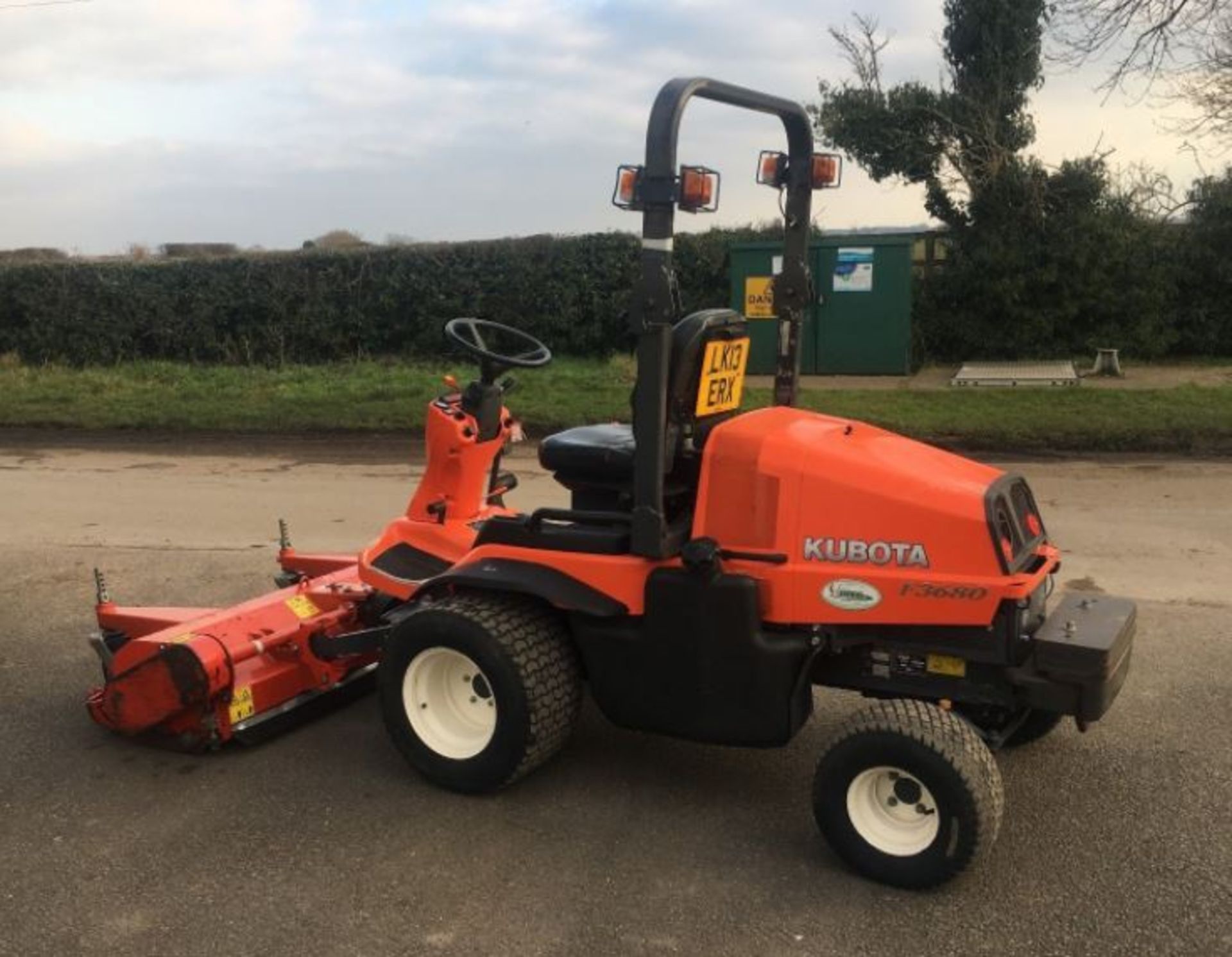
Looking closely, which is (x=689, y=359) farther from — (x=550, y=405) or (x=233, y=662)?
(x=550, y=405)

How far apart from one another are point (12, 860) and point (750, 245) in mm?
12878

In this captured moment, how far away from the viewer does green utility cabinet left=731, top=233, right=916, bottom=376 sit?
48.5 ft

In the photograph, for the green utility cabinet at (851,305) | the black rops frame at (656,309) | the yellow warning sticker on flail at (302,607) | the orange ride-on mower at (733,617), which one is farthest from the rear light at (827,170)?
the green utility cabinet at (851,305)

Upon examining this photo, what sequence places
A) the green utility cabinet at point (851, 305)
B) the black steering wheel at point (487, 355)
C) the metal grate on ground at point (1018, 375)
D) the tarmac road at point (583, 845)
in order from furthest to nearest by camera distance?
the green utility cabinet at point (851, 305), the metal grate on ground at point (1018, 375), the black steering wheel at point (487, 355), the tarmac road at point (583, 845)

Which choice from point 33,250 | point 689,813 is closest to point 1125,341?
point 689,813

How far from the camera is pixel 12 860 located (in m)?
3.53

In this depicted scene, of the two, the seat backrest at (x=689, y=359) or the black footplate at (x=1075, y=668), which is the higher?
the seat backrest at (x=689, y=359)

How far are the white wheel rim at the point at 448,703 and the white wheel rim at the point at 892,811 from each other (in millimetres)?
1268

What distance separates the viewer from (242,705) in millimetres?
4219

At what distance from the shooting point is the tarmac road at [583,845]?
310cm

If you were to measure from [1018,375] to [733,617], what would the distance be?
451 inches

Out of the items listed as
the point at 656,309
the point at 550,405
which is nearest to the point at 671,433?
the point at 656,309

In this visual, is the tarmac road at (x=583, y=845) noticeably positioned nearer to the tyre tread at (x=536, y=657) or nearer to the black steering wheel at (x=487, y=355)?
the tyre tread at (x=536, y=657)

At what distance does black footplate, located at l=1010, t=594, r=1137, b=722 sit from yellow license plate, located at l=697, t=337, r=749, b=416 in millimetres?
1237
